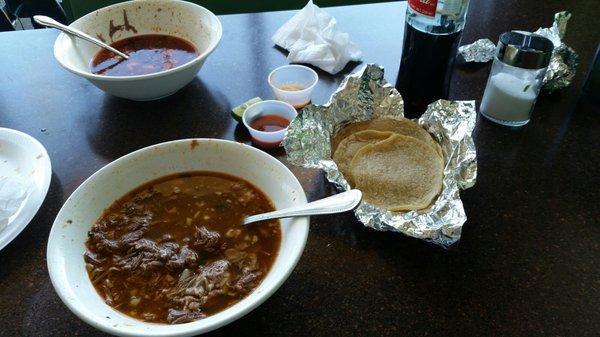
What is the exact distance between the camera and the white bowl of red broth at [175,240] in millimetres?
734

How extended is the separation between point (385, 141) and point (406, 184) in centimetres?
13

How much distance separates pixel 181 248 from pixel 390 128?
56 cm

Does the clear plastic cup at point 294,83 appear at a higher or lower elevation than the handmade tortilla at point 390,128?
lower

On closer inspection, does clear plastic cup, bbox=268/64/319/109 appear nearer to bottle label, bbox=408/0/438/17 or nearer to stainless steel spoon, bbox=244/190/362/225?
bottle label, bbox=408/0/438/17

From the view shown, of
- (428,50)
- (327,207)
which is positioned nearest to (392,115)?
(428,50)

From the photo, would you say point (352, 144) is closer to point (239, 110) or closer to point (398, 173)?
point (398, 173)

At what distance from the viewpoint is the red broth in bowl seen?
4.43 ft

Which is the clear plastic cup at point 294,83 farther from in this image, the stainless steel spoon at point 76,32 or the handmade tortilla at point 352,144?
the stainless steel spoon at point 76,32

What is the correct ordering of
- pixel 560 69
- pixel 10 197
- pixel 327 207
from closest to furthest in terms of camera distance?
pixel 327 207, pixel 10 197, pixel 560 69

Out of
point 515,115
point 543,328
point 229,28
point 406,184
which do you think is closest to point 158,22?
point 229,28

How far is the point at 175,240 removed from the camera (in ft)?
2.87

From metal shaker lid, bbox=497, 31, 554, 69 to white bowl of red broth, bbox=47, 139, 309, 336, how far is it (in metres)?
0.63

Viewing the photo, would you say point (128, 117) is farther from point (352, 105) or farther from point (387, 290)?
point (387, 290)

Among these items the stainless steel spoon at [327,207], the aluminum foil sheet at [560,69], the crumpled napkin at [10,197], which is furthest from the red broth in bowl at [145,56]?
the aluminum foil sheet at [560,69]
